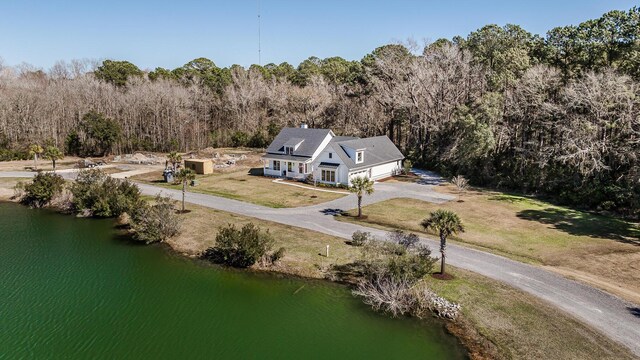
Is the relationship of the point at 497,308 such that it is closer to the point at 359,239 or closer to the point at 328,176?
the point at 359,239

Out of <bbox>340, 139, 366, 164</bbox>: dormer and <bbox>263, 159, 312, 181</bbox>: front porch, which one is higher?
<bbox>340, 139, 366, 164</bbox>: dormer

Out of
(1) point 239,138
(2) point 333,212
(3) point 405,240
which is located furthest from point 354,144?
(1) point 239,138

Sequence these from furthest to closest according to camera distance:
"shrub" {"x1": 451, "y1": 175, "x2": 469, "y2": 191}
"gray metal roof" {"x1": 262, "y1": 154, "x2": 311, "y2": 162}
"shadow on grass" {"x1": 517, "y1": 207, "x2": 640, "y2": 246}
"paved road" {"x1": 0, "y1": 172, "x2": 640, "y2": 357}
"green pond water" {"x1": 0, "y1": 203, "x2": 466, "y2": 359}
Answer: "gray metal roof" {"x1": 262, "y1": 154, "x2": 311, "y2": 162} < "shrub" {"x1": 451, "y1": 175, "x2": 469, "y2": 191} < "shadow on grass" {"x1": 517, "y1": 207, "x2": 640, "y2": 246} < "paved road" {"x1": 0, "y1": 172, "x2": 640, "y2": 357} < "green pond water" {"x1": 0, "y1": 203, "x2": 466, "y2": 359}

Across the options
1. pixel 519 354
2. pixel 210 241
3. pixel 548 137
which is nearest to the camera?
pixel 519 354

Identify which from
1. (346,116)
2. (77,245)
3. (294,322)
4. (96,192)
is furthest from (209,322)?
(346,116)

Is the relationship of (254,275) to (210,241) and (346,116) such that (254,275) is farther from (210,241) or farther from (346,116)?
(346,116)

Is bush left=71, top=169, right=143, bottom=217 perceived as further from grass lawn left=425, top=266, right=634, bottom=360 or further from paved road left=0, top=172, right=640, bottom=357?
grass lawn left=425, top=266, right=634, bottom=360

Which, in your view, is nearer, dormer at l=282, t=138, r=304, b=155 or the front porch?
the front porch

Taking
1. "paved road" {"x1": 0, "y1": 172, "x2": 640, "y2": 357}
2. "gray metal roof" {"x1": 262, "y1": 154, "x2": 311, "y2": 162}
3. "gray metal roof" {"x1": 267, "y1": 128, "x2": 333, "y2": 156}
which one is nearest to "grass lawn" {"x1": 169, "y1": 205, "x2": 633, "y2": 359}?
"paved road" {"x1": 0, "y1": 172, "x2": 640, "y2": 357}
